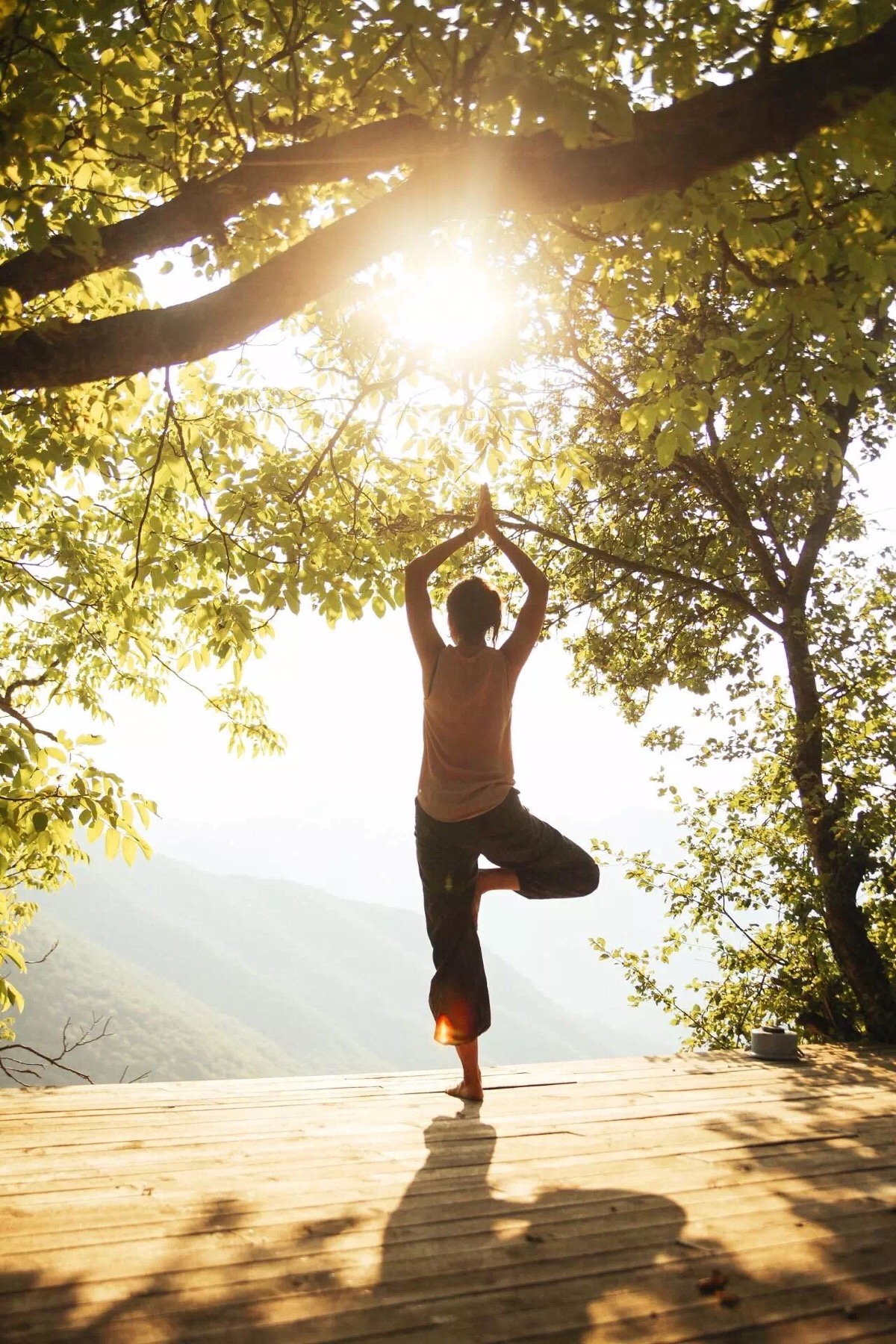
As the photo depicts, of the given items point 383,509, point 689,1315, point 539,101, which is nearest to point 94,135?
point 539,101

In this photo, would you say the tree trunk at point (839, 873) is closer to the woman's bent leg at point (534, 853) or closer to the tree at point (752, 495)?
the tree at point (752, 495)

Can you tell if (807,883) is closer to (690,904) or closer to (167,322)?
(690,904)

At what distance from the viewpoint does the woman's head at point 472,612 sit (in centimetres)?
423

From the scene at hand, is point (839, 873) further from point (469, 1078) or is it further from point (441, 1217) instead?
point (441, 1217)

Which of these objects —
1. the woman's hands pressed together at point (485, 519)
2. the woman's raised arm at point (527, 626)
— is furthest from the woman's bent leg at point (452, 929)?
the woman's hands pressed together at point (485, 519)

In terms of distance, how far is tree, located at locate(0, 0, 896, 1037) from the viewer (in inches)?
136

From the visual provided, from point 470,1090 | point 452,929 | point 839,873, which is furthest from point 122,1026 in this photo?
point 452,929

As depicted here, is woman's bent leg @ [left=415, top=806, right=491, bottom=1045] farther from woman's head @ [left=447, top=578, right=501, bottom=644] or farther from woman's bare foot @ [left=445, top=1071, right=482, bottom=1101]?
woman's head @ [left=447, top=578, right=501, bottom=644]

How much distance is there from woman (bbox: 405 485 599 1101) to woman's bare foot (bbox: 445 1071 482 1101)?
0.21 meters

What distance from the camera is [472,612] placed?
4.24 meters

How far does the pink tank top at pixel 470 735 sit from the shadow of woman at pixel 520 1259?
4.82ft

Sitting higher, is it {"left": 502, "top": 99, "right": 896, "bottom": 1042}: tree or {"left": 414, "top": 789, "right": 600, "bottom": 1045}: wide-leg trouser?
{"left": 502, "top": 99, "right": 896, "bottom": 1042}: tree

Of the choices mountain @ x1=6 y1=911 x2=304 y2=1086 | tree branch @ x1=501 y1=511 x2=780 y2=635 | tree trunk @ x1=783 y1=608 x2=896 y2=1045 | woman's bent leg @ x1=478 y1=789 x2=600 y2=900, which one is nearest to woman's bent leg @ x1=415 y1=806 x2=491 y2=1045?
woman's bent leg @ x1=478 y1=789 x2=600 y2=900

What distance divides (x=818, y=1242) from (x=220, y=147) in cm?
594
